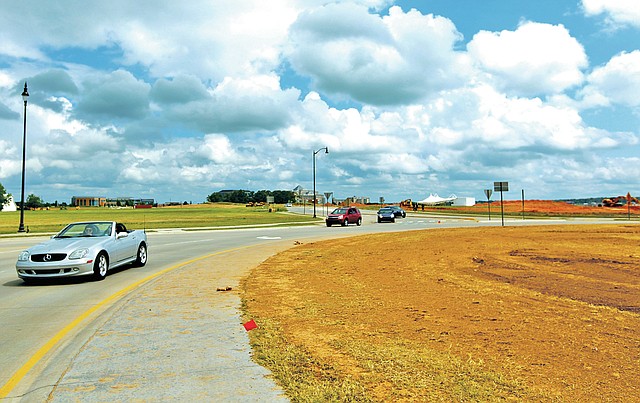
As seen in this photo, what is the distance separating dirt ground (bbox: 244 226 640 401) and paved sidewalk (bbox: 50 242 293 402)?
777mm

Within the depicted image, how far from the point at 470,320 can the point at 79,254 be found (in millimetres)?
8917

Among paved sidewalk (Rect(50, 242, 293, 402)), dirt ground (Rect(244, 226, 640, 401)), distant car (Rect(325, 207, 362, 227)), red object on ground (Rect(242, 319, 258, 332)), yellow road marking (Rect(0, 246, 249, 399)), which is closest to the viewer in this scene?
paved sidewalk (Rect(50, 242, 293, 402))

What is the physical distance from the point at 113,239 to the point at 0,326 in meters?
5.95

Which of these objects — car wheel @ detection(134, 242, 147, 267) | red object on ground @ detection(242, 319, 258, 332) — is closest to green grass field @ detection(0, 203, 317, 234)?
car wheel @ detection(134, 242, 147, 267)

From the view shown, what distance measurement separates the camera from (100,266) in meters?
12.7

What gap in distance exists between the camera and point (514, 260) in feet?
52.9

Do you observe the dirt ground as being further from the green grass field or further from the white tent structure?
the white tent structure

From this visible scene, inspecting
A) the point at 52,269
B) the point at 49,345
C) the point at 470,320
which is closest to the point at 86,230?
the point at 52,269

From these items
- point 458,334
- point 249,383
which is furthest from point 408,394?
point 458,334

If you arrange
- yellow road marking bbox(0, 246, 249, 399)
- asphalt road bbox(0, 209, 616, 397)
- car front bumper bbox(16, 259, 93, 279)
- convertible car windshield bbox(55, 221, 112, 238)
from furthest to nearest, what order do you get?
convertible car windshield bbox(55, 221, 112, 238)
car front bumper bbox(16, 259, 93, 279)
asphalt road bbox(0, 209, 616, 397)
yellow road marking bbox(0, 246, 249, 399)

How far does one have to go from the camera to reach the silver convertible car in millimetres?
11953

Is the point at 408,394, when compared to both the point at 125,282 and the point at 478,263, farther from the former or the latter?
the point at 478,263

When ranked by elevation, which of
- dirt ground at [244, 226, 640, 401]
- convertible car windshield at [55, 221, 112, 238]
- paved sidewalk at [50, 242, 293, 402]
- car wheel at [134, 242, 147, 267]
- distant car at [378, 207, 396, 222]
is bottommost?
dirt ground at [244, 226, 640, 401]

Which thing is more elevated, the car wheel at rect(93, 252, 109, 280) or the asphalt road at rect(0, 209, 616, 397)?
the car wheel at rect(93, 252, 109, 280)
